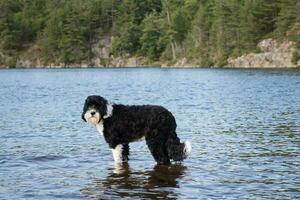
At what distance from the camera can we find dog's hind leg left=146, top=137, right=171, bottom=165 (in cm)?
1466

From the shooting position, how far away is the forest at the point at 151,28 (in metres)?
121

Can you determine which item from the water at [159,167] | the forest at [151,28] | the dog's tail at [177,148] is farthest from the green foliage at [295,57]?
Result: the dog's tail at [177,148]

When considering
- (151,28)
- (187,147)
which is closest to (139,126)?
(187,147)

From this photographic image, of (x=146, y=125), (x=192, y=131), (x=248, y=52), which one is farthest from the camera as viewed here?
(x=248, y=52)

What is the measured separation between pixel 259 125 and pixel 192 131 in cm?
347

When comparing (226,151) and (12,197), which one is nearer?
→ (12,197)

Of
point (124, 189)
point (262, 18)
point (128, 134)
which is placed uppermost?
point (262, 18)

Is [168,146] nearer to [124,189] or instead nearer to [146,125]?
[146,125]

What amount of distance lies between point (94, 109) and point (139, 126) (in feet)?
4.16

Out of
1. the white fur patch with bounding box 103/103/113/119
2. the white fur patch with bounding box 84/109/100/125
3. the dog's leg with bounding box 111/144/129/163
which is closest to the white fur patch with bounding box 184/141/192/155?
the dog's leg with bounding box 111/144/129/163

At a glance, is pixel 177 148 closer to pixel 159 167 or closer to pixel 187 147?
pixel 187 147

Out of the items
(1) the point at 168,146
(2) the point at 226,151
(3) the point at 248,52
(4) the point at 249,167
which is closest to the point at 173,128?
(1) the point at 168,146

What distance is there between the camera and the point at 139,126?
1476 cm

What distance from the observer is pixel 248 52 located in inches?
4643
